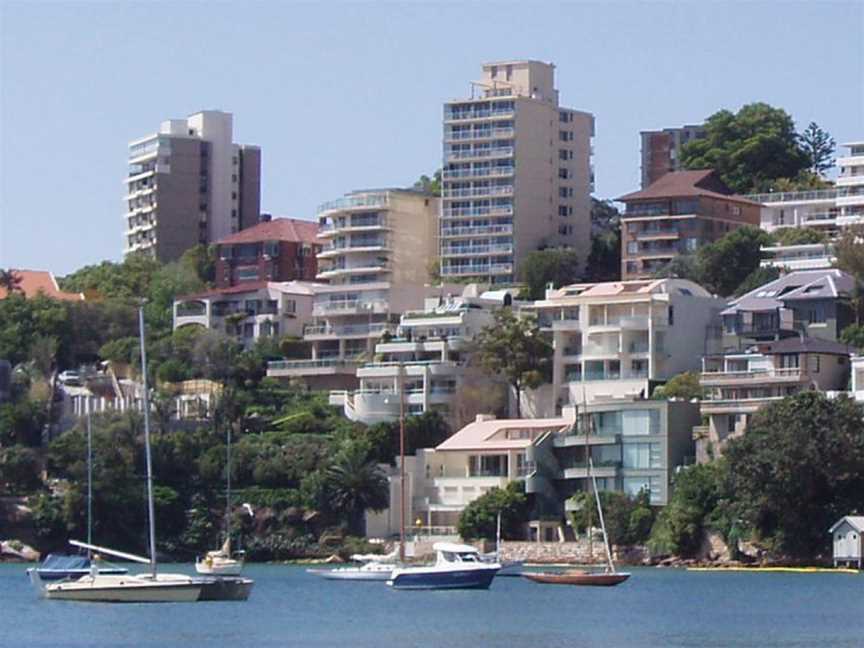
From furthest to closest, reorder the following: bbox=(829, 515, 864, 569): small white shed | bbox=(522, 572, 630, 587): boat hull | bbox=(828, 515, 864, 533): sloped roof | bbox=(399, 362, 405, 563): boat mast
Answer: bbox=(399, 362, 405, 563): boat mast, bbox=(829, 515, 864, 569): small white shed, bbox=(828, 515, 864, 533): sloped roof, bbox=(522, 572, 630, 587): boat hull

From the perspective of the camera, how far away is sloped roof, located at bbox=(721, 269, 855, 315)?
122 meters

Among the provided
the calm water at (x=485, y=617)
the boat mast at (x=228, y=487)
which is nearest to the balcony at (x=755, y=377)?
the calm water at (x=485, y=617)

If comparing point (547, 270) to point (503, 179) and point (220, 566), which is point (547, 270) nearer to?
point (503, 179)

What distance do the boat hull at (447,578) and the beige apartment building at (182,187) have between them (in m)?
80.7

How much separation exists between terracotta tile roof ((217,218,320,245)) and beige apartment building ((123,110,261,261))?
1067 cm

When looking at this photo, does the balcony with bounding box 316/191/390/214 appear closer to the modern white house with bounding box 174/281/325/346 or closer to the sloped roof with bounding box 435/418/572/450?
the modern white house with bounding box 174/281/325/346

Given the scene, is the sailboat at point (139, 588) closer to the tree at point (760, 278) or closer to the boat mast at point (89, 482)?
the boat mast at point (89, 482)

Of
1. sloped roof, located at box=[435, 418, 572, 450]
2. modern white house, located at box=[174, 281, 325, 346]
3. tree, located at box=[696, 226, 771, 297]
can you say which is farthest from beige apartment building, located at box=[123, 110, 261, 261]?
sloped roof, located at box=[435, 418, 572, 450]

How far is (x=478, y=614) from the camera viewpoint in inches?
3159

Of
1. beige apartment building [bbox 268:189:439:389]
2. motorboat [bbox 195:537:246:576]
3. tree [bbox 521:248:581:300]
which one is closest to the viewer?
motorboat [bbox 195:537:246:576]

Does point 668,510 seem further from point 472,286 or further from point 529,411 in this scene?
point 472,286

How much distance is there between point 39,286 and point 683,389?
5179cm

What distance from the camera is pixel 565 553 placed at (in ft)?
368

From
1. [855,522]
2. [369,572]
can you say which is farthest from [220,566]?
[855,522]
